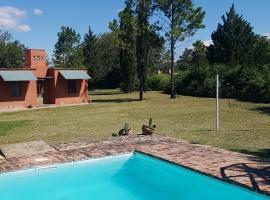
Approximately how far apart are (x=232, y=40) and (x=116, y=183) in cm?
3969

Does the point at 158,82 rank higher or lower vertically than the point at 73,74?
lower

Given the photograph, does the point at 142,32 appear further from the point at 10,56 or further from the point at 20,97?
the point at 10,56

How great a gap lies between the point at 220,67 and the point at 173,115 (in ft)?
54.2

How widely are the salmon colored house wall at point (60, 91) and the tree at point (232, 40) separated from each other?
60.8ft

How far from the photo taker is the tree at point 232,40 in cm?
4569

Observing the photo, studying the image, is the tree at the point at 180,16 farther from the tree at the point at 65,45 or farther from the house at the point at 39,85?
the tree at the point at 65,45

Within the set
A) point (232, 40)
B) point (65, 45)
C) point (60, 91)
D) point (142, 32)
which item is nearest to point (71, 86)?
point (60, 91)

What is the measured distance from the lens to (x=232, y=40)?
156 feet

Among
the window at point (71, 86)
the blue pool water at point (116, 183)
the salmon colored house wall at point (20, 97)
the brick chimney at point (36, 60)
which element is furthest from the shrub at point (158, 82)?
the blue pool water at point (116, 183)

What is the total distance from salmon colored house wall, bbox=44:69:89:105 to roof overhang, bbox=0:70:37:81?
8.69 ft

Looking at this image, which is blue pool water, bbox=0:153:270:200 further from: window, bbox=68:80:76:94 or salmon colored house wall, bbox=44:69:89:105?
window, bbox=68:80:76:94

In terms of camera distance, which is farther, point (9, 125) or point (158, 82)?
point (158, 82)

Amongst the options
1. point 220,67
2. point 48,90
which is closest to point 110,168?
point 48,90

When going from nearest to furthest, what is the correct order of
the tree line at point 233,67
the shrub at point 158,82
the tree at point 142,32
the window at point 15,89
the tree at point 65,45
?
the window at point 15,89 < the tree line at point 233,67 < the tree at point 142,32 < the shrub at point 158,82 < the tree at point 65,45
